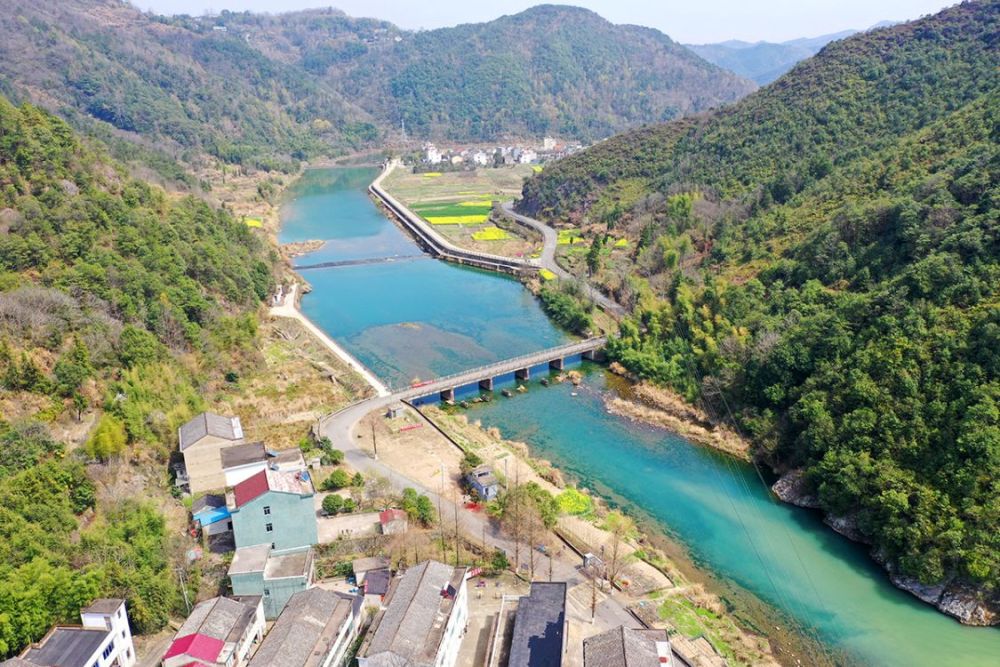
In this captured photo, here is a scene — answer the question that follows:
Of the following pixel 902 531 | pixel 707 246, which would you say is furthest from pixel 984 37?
pixel 902 531

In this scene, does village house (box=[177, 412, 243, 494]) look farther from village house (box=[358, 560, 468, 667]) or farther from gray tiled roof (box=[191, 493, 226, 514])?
village house (box=[358, 560, 468, 667])

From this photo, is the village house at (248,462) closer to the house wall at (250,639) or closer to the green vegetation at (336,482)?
the green vegetation at (336,482)

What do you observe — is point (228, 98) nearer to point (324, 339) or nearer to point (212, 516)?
point (324, 339)

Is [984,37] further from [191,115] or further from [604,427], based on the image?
[191,115]

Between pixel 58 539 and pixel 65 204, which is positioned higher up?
pixel 65 204

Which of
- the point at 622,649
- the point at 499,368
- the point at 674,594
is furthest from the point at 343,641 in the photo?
the point at 499,368

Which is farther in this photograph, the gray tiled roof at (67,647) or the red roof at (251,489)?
the red roof at (251,489)

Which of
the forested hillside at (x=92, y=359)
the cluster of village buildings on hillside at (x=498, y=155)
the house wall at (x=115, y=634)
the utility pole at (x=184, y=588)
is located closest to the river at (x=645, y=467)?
the forested hillside at (x=92, y=359)
